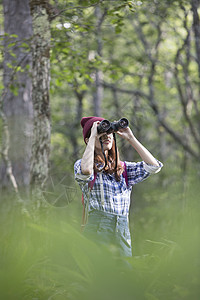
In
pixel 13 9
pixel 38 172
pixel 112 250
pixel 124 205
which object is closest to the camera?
pixel 112 250

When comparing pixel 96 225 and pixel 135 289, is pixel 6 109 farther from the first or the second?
pixel 135 289

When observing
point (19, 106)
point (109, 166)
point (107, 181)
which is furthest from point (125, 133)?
point (19, 106)

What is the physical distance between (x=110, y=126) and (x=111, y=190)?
0.51 metres

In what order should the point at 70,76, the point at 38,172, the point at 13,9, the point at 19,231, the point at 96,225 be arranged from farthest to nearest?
the point at 13,9 < the point at 70,76 < the point at 38,172 < the point at 96,225 < the point at 19,231

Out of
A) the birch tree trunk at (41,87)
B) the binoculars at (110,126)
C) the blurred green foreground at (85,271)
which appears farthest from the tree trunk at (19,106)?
the blurred green foreground at (85,271)

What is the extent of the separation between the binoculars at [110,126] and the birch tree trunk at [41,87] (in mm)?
1771

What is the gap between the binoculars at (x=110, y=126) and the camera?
2573 mm

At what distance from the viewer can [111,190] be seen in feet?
8.51

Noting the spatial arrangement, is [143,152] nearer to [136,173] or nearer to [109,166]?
[136,173]

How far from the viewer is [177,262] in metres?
1.02

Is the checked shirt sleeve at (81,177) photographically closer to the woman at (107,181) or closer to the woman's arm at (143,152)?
the woman at (107,181)

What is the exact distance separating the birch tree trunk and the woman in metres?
1.51

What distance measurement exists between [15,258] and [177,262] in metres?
0.50

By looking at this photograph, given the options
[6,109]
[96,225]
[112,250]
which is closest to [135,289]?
[112,250]
